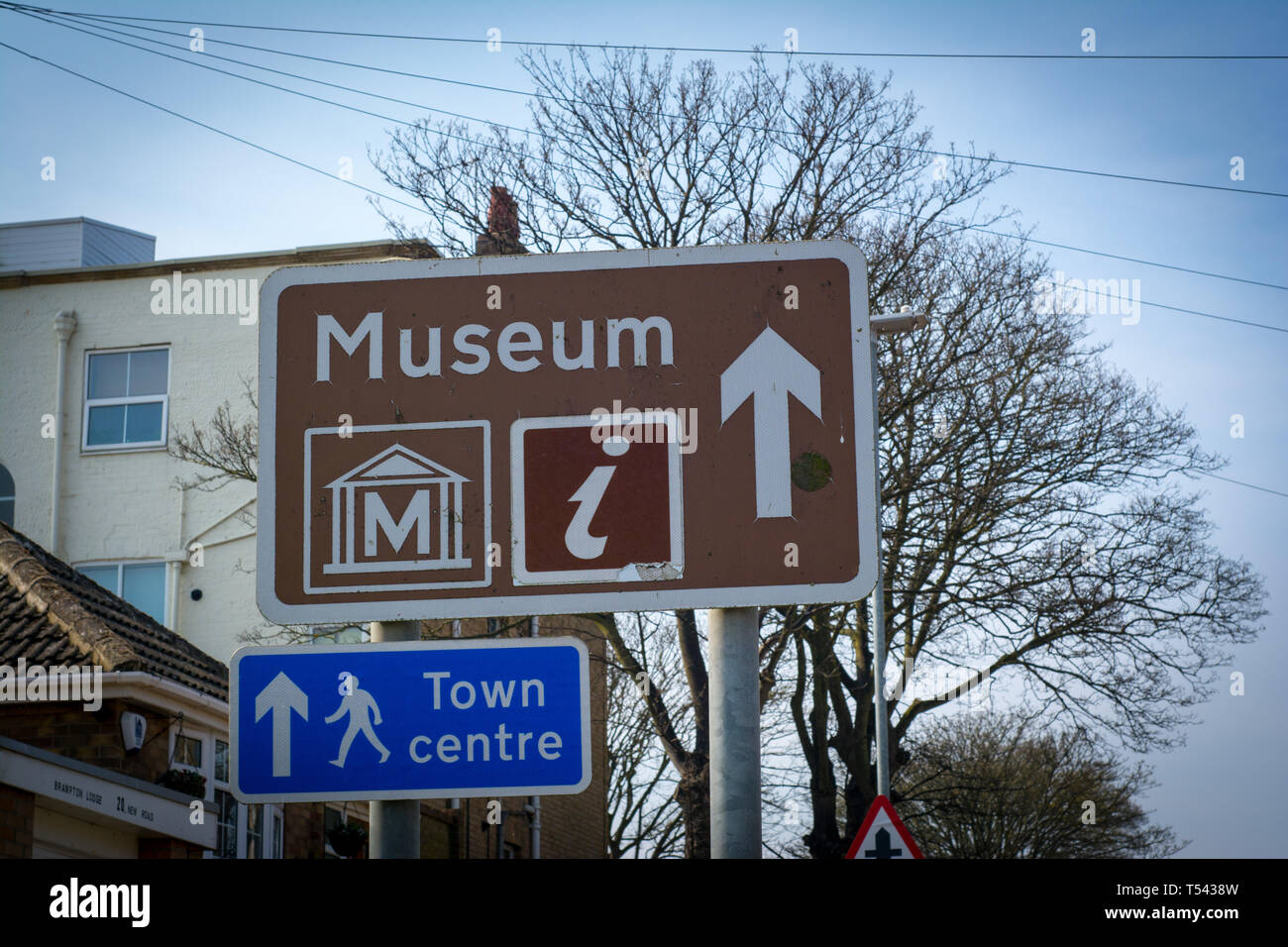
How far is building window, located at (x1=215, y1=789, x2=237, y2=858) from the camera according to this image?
16766 mm

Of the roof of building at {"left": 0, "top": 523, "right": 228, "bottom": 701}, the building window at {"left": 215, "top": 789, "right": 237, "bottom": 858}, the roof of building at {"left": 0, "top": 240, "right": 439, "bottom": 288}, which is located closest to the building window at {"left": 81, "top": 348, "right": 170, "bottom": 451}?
the roof of building at {"left": 0, "top": 240, "right": 439, "bottom": 288}

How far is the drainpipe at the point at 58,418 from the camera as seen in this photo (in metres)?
26.5

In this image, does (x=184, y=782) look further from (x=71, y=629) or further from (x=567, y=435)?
(x=567, y=435)

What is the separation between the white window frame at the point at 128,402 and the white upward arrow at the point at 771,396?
2406 centimetres

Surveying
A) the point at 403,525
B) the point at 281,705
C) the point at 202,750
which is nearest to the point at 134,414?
the point at 202,750

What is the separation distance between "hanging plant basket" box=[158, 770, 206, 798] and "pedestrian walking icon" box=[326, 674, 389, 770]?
12.1 m

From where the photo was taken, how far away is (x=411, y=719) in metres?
3.74

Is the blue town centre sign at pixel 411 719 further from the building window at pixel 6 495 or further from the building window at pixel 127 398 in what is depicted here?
the building window at pixel 6 495

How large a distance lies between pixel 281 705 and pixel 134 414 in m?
24.4

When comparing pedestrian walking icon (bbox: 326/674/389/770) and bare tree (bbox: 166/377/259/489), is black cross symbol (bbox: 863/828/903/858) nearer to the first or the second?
bare tree (bbox: 166/377/259/489)

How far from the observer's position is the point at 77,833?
12555 millimetres

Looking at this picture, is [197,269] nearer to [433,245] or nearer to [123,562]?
[123,562]

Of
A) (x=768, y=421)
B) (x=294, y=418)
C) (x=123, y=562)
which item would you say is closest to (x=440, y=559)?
(x=294, y=418)
